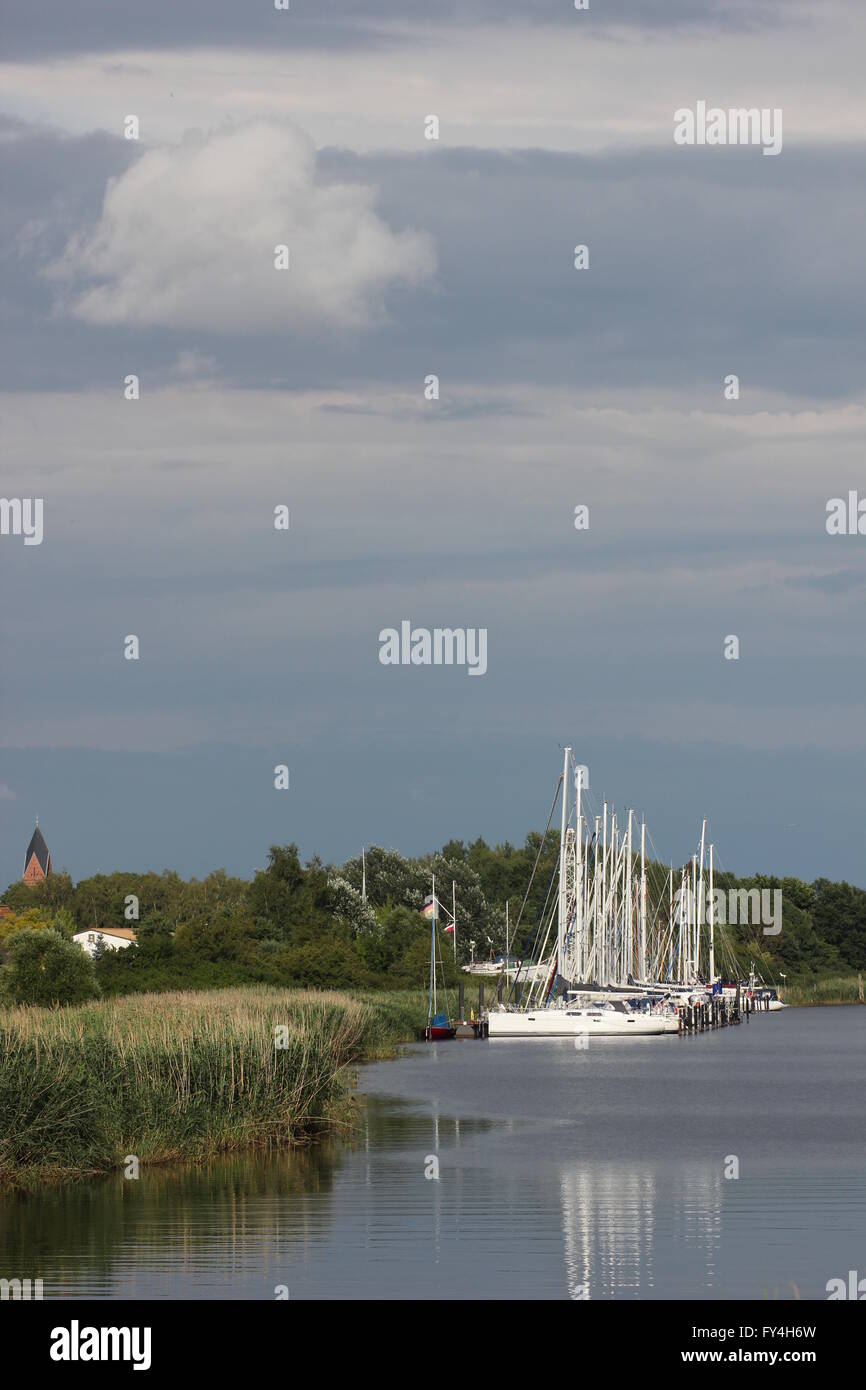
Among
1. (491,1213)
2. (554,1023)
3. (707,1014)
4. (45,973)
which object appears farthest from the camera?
(707,1014)

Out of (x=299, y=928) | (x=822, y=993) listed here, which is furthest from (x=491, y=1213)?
(x=822, y=993)

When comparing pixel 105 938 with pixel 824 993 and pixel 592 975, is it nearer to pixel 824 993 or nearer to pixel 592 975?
pixel 592 975

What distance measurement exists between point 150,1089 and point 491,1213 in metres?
8.21

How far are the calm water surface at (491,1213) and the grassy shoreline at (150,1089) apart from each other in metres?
0.80

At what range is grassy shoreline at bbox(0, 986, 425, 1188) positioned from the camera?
33.4 metres

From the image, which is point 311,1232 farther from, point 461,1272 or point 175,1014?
point 175,1014

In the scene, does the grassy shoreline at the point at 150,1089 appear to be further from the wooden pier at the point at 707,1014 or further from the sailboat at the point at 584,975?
the wooden pier at the point at 707,1014

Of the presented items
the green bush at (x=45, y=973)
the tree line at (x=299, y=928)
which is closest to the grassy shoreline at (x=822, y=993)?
the tree line at (x=299, y=928)

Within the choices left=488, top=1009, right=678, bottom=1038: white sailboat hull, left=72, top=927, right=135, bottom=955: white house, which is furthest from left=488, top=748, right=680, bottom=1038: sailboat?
left=72, top=927, right=135, bottom=955: white house

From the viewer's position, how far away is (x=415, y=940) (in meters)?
118

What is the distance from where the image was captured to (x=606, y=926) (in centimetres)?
10756

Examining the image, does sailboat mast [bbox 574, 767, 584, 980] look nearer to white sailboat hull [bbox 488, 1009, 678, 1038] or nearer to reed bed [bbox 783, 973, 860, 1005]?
white sailboat hull [bbox 488, 1009, 678, 1038]

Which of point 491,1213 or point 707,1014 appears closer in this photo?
point 491,1213

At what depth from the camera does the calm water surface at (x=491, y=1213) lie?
25391 mm
